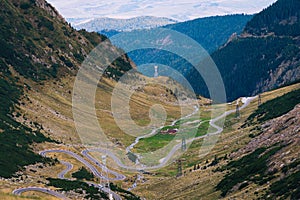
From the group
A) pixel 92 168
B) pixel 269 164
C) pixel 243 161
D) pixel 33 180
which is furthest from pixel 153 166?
pixel 269 164

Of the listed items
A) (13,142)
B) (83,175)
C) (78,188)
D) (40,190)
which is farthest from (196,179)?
(13,142)

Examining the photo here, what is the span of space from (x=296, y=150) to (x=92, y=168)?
76.4 metres

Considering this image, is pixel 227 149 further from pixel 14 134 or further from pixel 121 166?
pixel 14 134

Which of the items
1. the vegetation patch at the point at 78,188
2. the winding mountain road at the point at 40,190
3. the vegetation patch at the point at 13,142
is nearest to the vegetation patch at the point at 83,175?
the vegetation patch at the point at 13,142

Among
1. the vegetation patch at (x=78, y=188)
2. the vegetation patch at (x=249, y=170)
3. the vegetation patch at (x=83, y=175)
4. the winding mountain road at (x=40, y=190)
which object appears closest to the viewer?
the winding mountain road at (x=40, y=190)

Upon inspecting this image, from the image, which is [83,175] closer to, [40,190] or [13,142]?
[13,142]

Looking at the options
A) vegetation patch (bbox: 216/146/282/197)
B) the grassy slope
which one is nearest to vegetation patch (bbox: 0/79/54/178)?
the grassy slope

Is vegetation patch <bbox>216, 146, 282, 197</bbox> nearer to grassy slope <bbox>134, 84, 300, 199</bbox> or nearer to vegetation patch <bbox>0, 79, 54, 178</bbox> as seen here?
grassy slope <bbox>134, 84, 300, 199</bbox>

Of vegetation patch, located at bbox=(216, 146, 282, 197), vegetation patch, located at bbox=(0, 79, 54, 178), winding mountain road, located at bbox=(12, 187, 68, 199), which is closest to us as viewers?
winding mountain road, located at bbox=(12, 187, 68, 199)

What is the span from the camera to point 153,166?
177 metres

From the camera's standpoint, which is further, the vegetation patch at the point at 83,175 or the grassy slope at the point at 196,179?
the vegetation patch at the point at 83,175

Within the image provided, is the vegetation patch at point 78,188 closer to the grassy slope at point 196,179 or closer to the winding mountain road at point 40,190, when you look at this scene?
the winding mountain road at point 40,190

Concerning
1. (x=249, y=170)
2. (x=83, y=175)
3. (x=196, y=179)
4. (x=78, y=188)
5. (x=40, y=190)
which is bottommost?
(x=83, y=175)

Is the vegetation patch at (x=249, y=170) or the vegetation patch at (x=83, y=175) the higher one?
the vegetation patch at (x=249, y=170)
